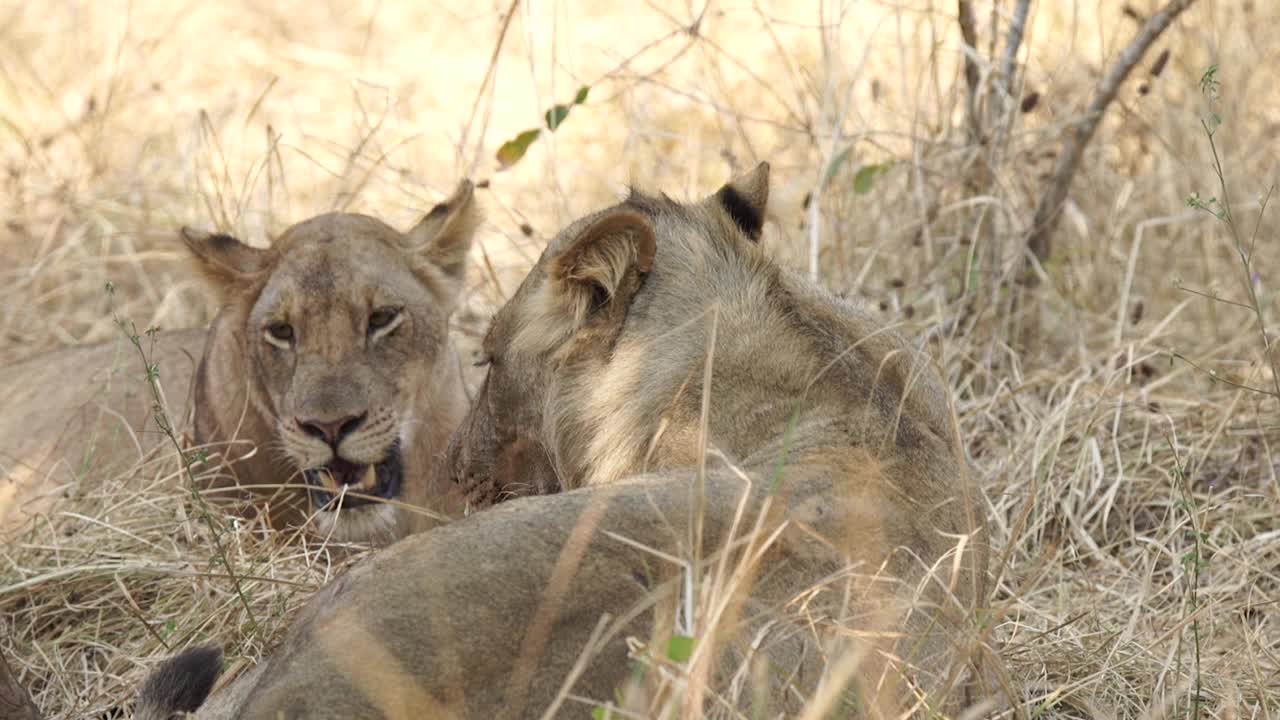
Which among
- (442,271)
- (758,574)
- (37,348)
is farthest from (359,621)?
(37,348)

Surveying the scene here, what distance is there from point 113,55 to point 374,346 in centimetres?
469

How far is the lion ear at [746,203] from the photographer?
3.09 m

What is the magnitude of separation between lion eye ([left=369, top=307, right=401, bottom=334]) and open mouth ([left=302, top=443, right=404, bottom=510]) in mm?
303

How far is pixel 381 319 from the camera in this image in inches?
159

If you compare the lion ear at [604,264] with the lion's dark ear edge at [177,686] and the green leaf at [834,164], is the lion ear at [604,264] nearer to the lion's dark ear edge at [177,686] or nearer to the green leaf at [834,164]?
the lion's dark ear edge at [177,686]

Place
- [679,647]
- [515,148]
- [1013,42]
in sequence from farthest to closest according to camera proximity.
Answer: [1013,42]
[515,148]
[679,647]

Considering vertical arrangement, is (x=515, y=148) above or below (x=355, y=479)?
above

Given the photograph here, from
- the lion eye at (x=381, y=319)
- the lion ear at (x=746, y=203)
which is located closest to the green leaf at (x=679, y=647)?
the lion ear at (x=746, y=203)

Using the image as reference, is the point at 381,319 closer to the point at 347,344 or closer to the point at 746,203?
the point at 347,344

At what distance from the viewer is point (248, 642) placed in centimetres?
304

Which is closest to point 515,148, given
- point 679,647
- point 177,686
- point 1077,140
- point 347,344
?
point 347,344

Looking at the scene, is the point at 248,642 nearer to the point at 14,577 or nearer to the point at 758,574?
the point at 14,577

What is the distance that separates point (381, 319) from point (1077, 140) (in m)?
2.34

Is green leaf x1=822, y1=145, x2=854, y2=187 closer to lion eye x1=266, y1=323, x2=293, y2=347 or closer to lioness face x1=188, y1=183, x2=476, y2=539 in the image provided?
lioness face x1=188, y1=183, x2=476, y2=539
